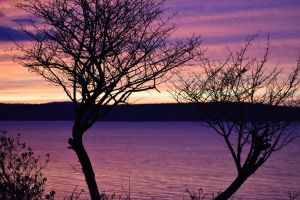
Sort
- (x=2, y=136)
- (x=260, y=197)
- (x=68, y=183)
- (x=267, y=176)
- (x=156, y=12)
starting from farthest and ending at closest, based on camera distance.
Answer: (x=267, y=176)
(x=68, y=183)
(x=260, y=197)
(x=2, y=136)
(x=156, y=12)

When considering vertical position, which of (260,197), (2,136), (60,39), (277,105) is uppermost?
(60,39)

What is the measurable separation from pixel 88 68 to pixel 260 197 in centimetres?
5436

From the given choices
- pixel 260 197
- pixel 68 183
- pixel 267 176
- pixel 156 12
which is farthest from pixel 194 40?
pixel 267 176

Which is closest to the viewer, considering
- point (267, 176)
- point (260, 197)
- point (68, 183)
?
point (260, 197)

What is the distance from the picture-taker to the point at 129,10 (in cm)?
1238

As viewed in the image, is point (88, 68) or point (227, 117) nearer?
point (88, 68)

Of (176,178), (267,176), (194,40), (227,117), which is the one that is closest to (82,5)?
(194,40)

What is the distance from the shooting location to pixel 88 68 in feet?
39.5

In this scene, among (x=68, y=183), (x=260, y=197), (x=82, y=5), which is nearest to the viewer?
(x=82, y=5)

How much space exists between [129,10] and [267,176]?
3183 inches

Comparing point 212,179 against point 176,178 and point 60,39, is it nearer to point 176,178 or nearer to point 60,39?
point 176,178

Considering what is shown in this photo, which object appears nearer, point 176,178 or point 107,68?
point 107,68

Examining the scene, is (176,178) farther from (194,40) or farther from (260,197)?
(194,40)

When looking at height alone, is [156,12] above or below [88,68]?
above
